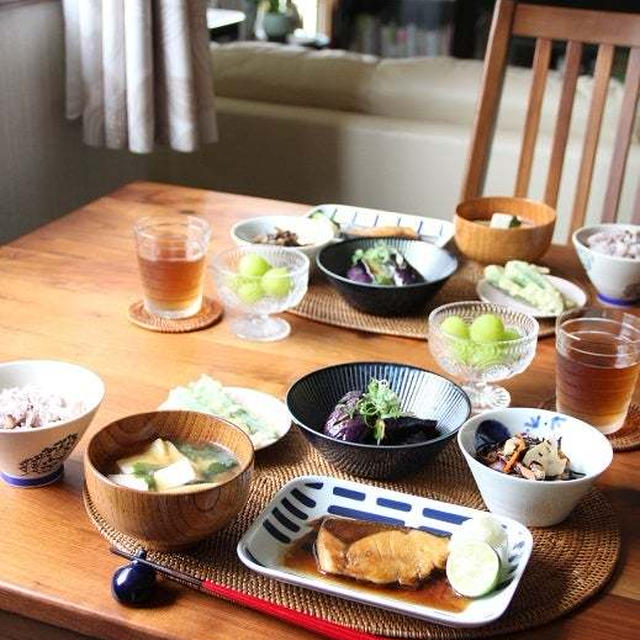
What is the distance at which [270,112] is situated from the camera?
114 inches

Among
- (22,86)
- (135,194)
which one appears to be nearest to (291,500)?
(135,194)

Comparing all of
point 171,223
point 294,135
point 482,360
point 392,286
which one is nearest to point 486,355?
point 482,360

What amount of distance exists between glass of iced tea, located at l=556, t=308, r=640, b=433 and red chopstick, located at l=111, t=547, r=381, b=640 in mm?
443

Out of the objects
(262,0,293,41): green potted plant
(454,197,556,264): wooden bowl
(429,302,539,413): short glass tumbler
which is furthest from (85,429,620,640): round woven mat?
(262,0,293,41): green potted plant

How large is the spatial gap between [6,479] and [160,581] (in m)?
0.24

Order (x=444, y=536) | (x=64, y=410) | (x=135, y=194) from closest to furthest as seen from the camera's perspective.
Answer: (x=444, y=536) → (x=64, y=410) → (x=135, y=194)

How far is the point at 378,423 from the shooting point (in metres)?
0.99

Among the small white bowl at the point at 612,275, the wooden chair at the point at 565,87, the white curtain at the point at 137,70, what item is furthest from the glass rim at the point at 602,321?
the white curtain at the point at 137,70

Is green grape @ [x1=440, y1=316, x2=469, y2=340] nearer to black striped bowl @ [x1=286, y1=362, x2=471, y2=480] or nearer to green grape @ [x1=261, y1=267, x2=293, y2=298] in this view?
black striped bowl @ [x1=286, y1=362, x2=471, y2=480]

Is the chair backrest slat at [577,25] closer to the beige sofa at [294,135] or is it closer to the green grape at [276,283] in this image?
the beige sofa at [294,135]

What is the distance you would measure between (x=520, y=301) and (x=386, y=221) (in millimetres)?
368

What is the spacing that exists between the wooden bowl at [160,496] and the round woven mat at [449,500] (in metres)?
0.04

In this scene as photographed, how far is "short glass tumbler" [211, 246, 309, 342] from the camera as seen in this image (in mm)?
1312

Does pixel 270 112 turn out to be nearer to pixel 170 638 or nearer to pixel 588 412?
pixel 588 412
